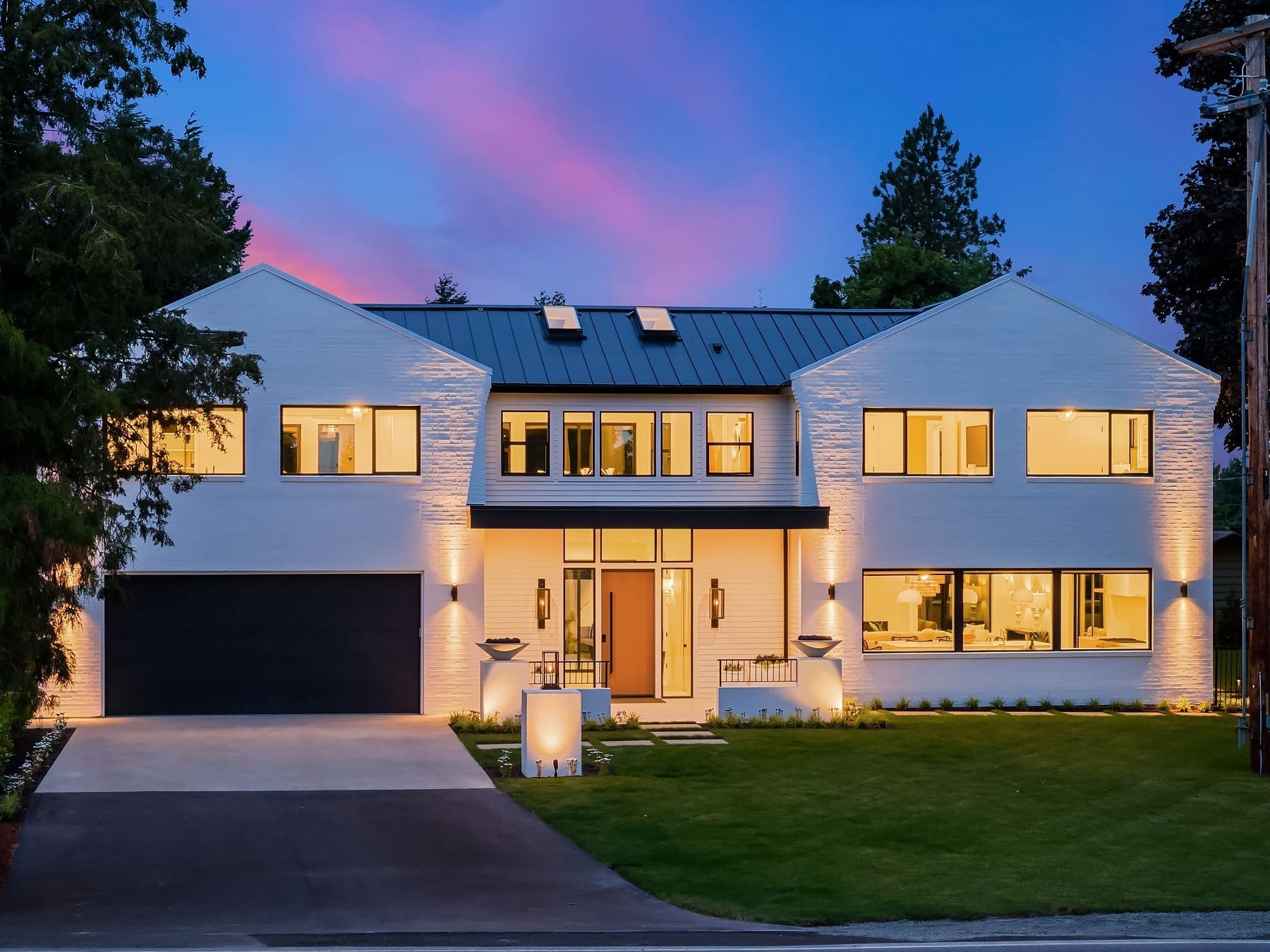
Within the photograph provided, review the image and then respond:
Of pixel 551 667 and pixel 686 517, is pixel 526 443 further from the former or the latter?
pixel 551 667

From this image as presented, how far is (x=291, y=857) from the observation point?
14102mm

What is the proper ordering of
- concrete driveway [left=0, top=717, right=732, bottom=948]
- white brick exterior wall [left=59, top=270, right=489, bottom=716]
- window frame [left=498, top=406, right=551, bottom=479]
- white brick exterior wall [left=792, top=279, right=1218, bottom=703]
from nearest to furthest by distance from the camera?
concrete driveway [left=0, top=717, right=732, bottom=948]
white brick exterior wall [left=59, top=270, right=489, bottom=716]
white brick exterior wall [left=792, top=279, right=1218, bottom=703]
window frame [left=498, top=406, right=551, bottom=479]

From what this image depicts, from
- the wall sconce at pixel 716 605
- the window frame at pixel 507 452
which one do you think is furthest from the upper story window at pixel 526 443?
the wall sconce at pixel 716 605

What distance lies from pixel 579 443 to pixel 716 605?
3654mm

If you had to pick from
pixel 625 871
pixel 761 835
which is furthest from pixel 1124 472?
pixel 625 871

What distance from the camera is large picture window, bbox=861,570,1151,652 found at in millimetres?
25875

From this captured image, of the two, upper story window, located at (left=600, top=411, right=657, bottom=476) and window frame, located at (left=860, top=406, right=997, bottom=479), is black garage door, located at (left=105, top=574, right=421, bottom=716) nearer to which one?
upper story window, located at (left=600, top=411, right=657, bottom=476)

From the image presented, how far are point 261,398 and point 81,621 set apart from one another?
4453mm

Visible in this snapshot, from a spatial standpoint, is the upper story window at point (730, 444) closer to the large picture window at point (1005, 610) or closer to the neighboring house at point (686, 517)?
the neighboring house at point (686, 517)

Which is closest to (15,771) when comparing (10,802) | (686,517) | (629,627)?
(10,802)

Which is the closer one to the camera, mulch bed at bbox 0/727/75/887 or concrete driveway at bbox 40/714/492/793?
mulch bed at bbox 0/727/75/887

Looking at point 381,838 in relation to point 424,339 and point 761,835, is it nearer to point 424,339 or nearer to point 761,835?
point 761,835

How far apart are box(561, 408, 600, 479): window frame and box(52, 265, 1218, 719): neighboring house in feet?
0.13

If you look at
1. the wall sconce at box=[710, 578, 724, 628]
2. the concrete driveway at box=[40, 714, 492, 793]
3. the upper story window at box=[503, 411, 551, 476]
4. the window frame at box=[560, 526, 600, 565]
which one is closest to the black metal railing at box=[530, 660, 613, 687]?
the window frame at box=[560, 526, 600, 565]
